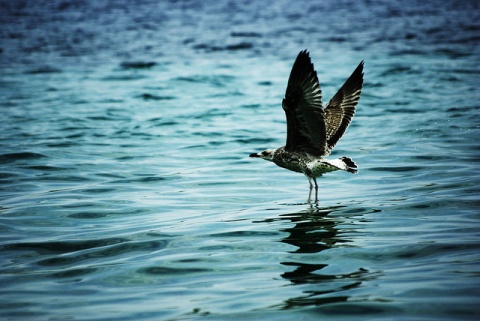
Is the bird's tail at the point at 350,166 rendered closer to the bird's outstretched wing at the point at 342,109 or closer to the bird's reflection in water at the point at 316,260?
the bird's reflection in water at the point at 316,260

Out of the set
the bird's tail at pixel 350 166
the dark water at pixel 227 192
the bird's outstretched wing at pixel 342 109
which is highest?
the bird's outstretched wing at pixel 342 109

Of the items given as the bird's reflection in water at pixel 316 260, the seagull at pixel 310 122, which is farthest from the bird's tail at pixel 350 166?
the bird's reflection in water at pixel 316 260

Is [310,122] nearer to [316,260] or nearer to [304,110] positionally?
[304,110]

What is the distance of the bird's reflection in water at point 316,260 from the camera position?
504cm

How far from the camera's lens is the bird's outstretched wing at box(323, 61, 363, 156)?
8750mm

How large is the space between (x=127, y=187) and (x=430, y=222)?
4254mm

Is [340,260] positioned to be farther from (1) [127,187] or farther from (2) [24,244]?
(1) [127,187]

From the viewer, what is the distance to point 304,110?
7602 millimetres

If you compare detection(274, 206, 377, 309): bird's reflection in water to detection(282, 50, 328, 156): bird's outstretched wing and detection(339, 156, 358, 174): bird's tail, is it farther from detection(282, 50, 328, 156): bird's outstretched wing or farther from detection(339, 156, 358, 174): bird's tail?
detection(282, 50, 328, 156): bird's outstretched wing

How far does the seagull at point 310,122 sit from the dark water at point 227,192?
51cm

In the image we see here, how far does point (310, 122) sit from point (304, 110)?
247mm

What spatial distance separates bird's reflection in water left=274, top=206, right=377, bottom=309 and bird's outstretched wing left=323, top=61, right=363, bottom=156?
120cm

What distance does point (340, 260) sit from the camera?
5902 mm

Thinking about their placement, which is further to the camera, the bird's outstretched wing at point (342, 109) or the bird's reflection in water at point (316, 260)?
the bird's outstretched wing at point (342, 109)
